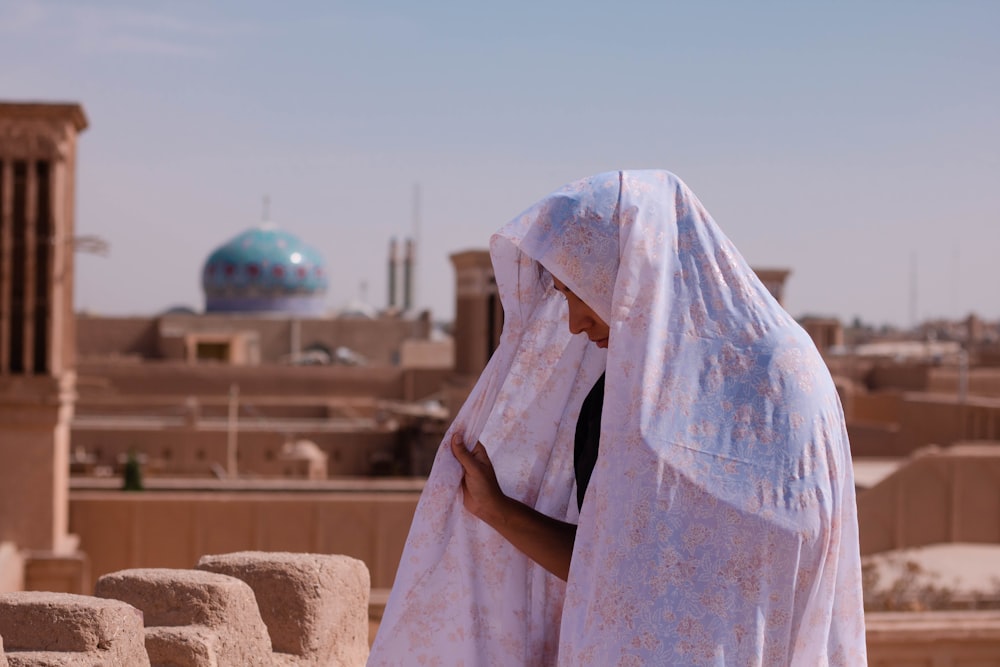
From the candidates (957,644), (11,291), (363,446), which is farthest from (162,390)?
(957,644)

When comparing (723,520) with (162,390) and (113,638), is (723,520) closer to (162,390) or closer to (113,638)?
(113,638)

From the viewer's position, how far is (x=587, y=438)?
5.73 ft

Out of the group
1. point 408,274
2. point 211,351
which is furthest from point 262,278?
point 408,274

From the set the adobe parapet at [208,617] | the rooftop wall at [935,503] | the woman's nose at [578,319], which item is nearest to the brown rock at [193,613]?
the adobe parapet at [208,617]

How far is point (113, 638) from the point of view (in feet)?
5.55

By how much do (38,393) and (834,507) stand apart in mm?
9646

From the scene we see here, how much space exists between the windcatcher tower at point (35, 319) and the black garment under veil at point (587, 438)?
9.15m

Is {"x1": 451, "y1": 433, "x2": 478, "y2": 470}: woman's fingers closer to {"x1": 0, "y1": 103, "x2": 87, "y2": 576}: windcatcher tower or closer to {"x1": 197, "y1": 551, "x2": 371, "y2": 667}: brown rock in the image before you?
{"x1": 197, "y1": 551, "x2": 371, "y2": 667}: brown rock

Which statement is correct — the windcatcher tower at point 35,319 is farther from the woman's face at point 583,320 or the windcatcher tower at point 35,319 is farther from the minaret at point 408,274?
the minaret at point 408,274

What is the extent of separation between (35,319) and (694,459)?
9.81 meters

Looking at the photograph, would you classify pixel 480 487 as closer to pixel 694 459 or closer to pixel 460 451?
pixel 460 451

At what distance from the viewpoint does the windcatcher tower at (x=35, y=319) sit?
1009 centimetres

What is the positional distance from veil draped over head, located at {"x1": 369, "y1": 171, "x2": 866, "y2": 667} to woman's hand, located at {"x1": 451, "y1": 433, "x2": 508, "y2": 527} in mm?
163

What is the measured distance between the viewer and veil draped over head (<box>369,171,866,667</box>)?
5.10 feet
